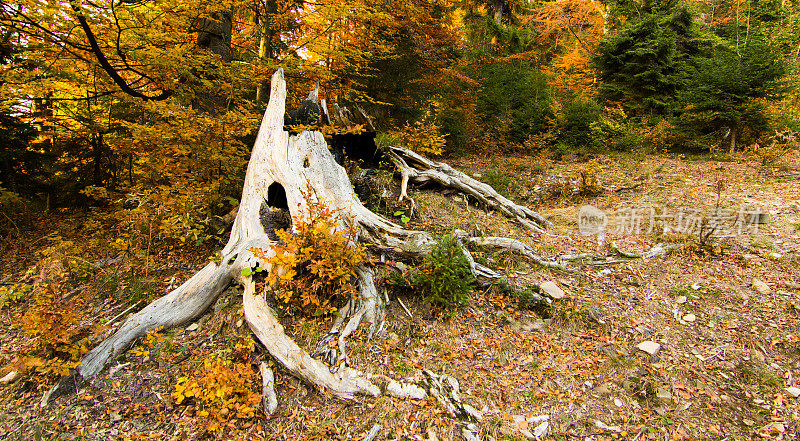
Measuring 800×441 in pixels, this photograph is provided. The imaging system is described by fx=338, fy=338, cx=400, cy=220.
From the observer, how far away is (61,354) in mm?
3318

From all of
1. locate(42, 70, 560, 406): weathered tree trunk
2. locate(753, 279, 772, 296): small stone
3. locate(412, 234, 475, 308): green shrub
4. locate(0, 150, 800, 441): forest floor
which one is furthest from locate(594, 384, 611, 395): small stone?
locate(753, 279, 772, 296): small stone

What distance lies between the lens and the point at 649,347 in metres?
3.75

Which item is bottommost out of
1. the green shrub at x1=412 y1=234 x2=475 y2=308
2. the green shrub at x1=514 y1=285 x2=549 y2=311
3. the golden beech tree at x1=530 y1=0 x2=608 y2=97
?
the green shrub at x1=514 y1=285 x2=549 y2=311

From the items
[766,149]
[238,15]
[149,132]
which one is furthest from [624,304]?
[238,15]

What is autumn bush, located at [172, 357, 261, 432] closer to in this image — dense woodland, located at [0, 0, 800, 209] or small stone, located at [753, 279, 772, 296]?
dense woodland, located at [0, 0, 800, 209]

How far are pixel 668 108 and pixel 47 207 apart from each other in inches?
706

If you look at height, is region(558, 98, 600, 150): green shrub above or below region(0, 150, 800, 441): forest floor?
above

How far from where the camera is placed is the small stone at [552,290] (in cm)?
444

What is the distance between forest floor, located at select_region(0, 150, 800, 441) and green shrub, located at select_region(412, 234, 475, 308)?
0.86 ft

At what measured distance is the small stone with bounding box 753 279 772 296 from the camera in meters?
4.37

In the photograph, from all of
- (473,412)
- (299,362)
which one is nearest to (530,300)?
(473,412)

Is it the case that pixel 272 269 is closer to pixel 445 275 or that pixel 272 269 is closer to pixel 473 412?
pixel 445 275

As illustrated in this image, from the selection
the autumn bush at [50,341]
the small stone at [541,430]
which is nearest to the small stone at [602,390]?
the small stone at [541,430]

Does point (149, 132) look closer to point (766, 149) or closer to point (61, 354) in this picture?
point (61, 354)
